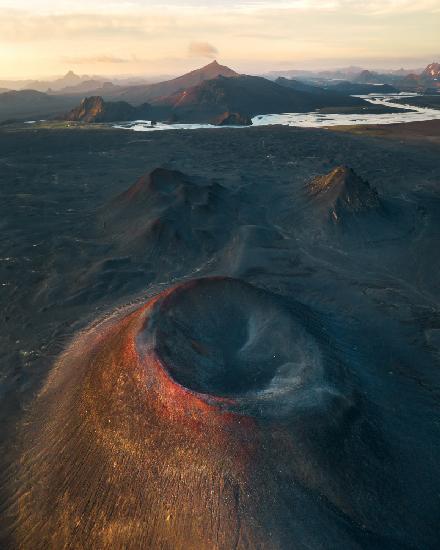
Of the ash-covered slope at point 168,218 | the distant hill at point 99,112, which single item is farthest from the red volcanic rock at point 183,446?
the distant hill at point 99,112

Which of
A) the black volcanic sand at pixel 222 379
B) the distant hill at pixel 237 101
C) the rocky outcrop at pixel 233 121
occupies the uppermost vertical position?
the distant hill at pixel 237 101

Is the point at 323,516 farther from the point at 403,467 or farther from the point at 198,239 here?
the point at 198,239

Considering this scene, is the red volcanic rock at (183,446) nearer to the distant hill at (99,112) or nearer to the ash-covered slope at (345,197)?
the ash-covered slope at (345,197)

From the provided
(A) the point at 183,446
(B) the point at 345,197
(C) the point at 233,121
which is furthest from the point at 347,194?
(C) the point at 233,121

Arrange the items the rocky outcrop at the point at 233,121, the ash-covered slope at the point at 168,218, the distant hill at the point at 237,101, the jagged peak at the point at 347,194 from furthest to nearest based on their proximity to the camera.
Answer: the distant hill at the point at 237,101
the rocky outcrop at the point at 233,121
the jagged peak at the point at 347,194
the ash-covered slope at the point at 168,218

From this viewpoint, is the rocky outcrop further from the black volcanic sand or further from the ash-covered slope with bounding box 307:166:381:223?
the black volcanic sand

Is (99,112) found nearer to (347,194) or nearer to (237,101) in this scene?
(237,101)
